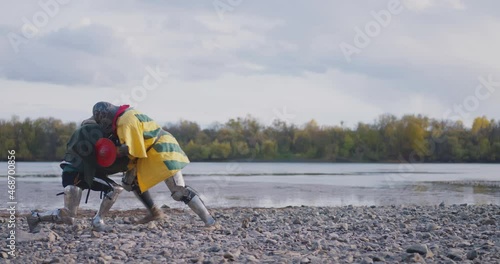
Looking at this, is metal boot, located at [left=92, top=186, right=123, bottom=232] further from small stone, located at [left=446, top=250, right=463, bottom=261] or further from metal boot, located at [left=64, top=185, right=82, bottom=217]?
small stone, located at [left=446, top=250, right=463, bottom=261]

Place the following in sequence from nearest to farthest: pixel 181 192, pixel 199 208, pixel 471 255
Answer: pixel 471 255, pixel 181 192, pixel 199 208

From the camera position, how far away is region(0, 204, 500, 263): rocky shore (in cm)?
783

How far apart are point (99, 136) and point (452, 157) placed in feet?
253

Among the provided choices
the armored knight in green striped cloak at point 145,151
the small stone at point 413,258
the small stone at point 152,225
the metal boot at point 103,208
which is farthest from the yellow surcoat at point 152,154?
the small stone at point 413,258

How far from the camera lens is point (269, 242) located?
29.4 feet

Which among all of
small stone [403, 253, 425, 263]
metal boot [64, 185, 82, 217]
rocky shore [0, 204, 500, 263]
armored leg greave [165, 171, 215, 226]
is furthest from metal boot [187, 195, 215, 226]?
small stone [403, 253, 425, 263]

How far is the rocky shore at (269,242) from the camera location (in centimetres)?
783

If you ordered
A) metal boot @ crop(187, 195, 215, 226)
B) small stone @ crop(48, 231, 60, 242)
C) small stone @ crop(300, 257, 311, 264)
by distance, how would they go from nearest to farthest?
small stone @ crop(300, 257, 311, 264) < small stone @ crop(48, 231, 60, 242) < metal boot @ crop(187, 195, 215, 226)

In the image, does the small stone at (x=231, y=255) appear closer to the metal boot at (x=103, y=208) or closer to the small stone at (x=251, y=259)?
the small stone at (x=251, y=259)

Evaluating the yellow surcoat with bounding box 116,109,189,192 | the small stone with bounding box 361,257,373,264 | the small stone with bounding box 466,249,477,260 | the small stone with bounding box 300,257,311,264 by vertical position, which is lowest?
the small stone with bounding box 300,257,311,264

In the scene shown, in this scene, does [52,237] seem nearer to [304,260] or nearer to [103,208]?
[103,208]

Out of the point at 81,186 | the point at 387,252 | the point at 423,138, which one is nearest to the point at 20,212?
the point at 81,186

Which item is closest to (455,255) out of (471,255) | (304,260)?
(471,255)

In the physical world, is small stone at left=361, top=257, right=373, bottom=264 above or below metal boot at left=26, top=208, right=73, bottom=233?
below
